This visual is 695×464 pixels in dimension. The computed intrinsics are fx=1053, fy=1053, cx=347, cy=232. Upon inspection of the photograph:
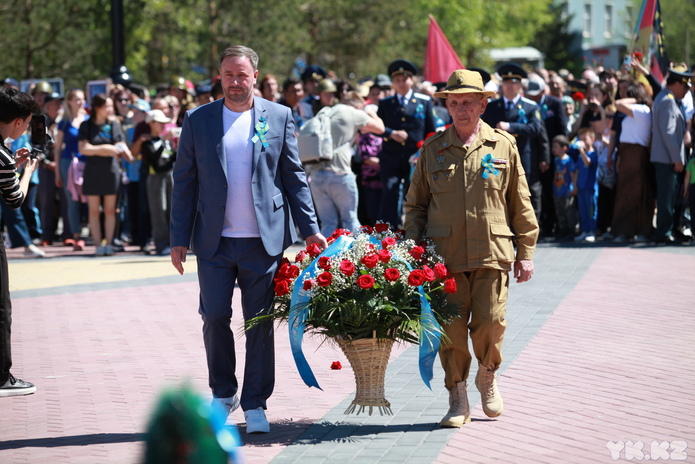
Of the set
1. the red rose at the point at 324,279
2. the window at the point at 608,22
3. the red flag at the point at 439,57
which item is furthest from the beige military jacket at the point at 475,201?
the window at the point at 608,22

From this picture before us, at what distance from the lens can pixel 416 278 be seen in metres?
5.46

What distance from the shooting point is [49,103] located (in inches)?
671

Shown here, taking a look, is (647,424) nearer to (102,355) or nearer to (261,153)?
(261,153)

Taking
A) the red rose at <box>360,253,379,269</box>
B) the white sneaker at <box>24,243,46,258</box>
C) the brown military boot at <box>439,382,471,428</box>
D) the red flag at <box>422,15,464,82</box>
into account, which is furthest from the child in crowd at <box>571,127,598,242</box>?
the red rose at <box>360,253,379,269</box>

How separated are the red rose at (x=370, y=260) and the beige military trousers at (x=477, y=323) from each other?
1.85ft

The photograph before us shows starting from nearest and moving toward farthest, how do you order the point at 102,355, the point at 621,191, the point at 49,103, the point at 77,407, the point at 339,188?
the point at 77,407, the point at 102,355, the point at 339,188, the point at 621,191, the point at 49,103

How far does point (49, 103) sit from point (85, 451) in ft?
41.1

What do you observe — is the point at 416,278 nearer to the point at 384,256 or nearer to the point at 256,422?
the point at 384,256

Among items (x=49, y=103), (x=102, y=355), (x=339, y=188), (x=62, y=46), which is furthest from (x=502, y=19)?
(x=102, y=355)

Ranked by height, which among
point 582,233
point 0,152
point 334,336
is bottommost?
point 582,233

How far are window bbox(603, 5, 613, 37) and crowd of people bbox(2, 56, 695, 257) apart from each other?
65.2 m

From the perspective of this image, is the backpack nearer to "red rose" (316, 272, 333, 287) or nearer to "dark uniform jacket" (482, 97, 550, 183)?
"dark uniform jacket" (482, 97, 550, 183)

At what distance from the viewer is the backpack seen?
10.9 meters

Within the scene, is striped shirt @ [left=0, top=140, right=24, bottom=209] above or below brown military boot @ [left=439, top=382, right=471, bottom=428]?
above
